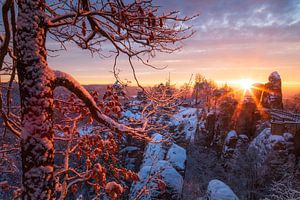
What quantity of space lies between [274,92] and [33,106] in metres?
39.9

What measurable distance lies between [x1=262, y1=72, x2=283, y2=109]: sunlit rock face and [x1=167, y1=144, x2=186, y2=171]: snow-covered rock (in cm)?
2408

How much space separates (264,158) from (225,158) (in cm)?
887

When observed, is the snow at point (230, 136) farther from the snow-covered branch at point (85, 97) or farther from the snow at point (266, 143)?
the snow-covered branch at point (85, 97)

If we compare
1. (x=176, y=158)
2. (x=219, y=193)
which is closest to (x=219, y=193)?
(x=219, y=193)

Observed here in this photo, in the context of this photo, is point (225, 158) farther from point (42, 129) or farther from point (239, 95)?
point (42, 129)

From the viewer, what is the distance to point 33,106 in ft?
8.20

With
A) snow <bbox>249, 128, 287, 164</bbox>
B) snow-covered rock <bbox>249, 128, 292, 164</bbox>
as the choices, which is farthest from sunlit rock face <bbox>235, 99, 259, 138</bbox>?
snow-covered rock <bbox>249, 128, 292, 164</bbox>

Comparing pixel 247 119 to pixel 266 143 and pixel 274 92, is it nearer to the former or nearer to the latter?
pixel 274 92

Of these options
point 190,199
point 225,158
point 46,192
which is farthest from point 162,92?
point 225,158

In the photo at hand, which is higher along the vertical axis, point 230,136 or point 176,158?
point 176,158

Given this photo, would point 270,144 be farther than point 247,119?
No

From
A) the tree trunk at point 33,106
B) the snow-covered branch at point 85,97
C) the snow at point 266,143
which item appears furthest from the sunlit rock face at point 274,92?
the tree trunk at point 33,106

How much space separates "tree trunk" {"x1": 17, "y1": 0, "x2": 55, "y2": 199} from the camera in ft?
8.05

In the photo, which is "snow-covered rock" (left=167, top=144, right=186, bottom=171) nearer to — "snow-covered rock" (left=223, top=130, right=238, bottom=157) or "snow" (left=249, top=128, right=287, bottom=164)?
"snow" (left=249, top=128, right=287, bottom=164)
